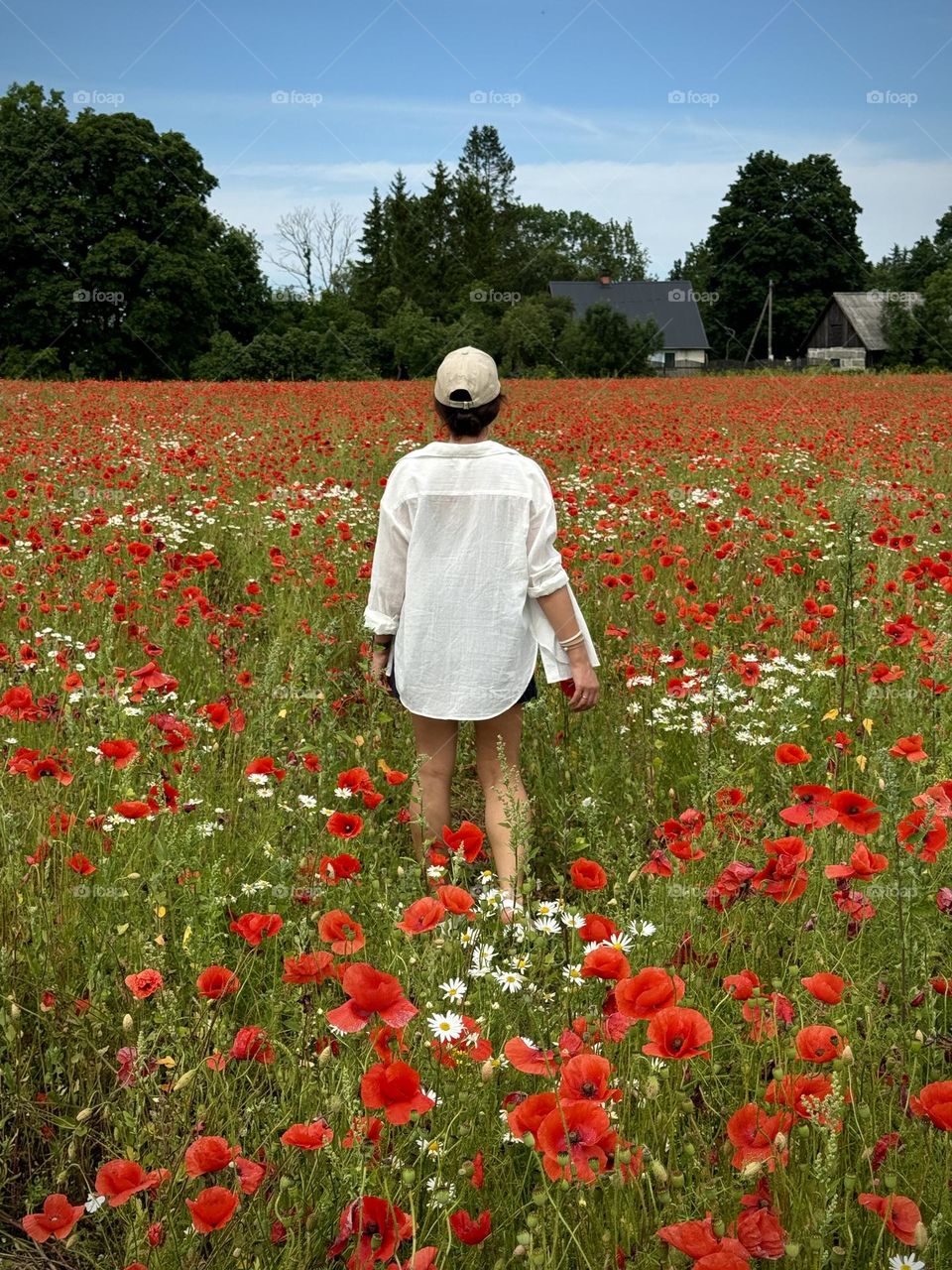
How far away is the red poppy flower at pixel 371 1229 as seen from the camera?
1.30 metres

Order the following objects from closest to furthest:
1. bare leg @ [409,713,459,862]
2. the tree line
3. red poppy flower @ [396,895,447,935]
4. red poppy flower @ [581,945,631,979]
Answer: red poppy flower @ [581,945,631,979], red poppy flower @ [396,895,447,935], bare leg @ [409,713,459,862], the tree line

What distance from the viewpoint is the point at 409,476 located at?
3.21 metres

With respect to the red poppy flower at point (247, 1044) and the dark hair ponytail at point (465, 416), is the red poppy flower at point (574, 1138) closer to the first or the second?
the red poppy flower at point (247, 1044)

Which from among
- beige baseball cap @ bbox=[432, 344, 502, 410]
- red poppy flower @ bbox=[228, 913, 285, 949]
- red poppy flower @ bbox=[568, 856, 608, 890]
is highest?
beige baseball cap @ bbox=[432, 344, 502, 410]

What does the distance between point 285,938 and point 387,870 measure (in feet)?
1.93

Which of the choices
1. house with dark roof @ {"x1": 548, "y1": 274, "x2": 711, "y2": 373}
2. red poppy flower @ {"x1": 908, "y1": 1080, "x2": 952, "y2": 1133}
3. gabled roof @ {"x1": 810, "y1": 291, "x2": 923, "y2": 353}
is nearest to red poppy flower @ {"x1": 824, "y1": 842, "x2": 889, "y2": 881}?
red poppy flower @ {"x1": 908, "y1": 1080, "x2": 952, "y2": 1133}

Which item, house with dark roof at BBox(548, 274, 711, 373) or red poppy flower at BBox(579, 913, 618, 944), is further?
Answer: house with dark roof at BBox(548, 274, 711, 373)

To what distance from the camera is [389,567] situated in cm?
336

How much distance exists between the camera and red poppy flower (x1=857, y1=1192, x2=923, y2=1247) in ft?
4.33

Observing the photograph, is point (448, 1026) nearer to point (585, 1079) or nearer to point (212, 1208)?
point (585, 1079)

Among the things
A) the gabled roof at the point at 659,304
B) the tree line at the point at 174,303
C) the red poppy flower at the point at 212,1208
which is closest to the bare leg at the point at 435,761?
the red poppy flower at the point at 212,1208

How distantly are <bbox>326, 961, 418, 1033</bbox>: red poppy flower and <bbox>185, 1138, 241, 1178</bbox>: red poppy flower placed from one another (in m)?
0.21

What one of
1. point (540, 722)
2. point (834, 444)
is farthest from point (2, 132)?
point (540, 722)

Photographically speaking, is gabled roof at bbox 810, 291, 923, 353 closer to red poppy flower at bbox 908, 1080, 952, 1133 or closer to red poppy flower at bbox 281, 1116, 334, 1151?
red poppy flower at bbox 908, 1080, 952, 1133
